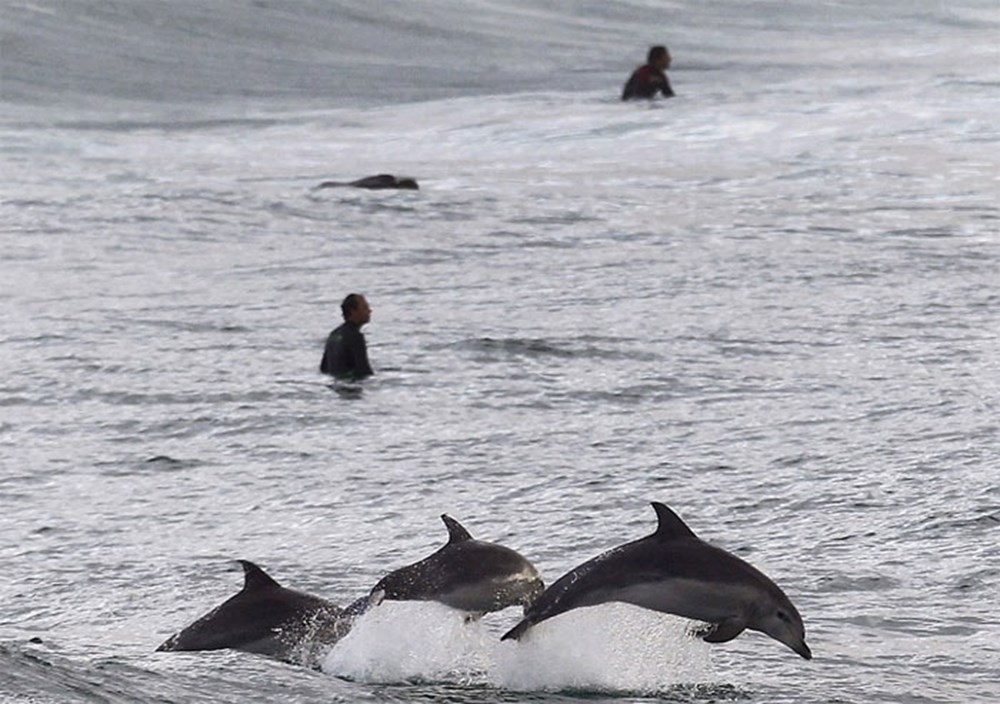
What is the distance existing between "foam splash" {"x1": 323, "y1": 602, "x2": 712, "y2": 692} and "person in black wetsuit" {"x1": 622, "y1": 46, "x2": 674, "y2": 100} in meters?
26.9

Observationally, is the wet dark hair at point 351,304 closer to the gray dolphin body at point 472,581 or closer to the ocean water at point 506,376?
the ocean water at point 506,376

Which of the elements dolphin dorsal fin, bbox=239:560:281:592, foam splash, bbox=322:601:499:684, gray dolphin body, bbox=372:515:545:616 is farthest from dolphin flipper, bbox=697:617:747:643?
dolphin dorsal fin, bbox=239:560:281:592

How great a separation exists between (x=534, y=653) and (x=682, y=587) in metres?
0.77

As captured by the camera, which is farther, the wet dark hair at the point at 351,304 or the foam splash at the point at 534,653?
the wet dark hair at the point at 351,304

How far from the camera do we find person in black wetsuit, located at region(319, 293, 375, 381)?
58.5 feet

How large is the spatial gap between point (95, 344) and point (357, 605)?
1004cm

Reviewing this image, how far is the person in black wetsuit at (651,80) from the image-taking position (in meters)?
36.2

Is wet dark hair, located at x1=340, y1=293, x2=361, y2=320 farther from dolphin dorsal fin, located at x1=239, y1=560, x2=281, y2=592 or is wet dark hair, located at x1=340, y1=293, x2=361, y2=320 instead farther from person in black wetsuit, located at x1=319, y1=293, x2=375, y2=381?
dolphin dorsal fin, located at x1=239, y1=560, x2=281, y2=592

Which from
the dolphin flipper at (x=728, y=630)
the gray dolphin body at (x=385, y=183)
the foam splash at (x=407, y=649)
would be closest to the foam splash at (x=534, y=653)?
the foam splash at (x=407, y=649)

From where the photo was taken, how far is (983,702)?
31.8 feet

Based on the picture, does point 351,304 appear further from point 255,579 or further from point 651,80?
point 651,80

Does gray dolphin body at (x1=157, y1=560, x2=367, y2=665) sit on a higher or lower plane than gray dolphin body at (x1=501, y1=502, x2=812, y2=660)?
lower

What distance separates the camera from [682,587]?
9094 millimetres

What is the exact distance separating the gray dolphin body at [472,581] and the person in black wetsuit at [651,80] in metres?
26.9
